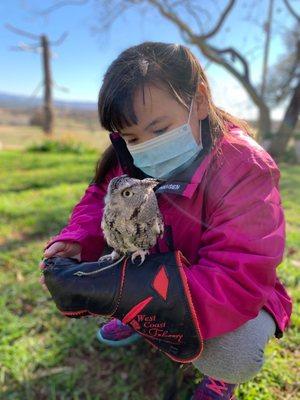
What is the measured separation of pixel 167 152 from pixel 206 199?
22cm

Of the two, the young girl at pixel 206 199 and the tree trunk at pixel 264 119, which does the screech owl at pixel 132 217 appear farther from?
the tree trunk at pixel 264 119

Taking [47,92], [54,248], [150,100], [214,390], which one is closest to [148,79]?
[150,100]

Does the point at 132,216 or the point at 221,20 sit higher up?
the point at 221,20

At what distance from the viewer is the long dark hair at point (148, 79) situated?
1253 mm

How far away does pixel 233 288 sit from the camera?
1.10 metres

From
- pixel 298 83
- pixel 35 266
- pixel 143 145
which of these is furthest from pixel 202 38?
pixel 143 145

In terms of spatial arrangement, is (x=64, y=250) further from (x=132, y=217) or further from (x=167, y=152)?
(x=167, y=152)

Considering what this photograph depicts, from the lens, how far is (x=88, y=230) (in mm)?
1497

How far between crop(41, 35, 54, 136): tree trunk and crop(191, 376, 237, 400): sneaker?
33.3 ft

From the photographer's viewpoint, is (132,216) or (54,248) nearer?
(132,216)

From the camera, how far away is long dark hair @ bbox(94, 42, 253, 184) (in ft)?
4.11

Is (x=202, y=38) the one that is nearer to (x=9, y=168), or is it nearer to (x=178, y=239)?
(x=9, y=168)

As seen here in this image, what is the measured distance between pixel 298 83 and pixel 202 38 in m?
2.71

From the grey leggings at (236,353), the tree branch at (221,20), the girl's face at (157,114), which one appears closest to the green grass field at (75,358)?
the grey leggings at (236,353)
